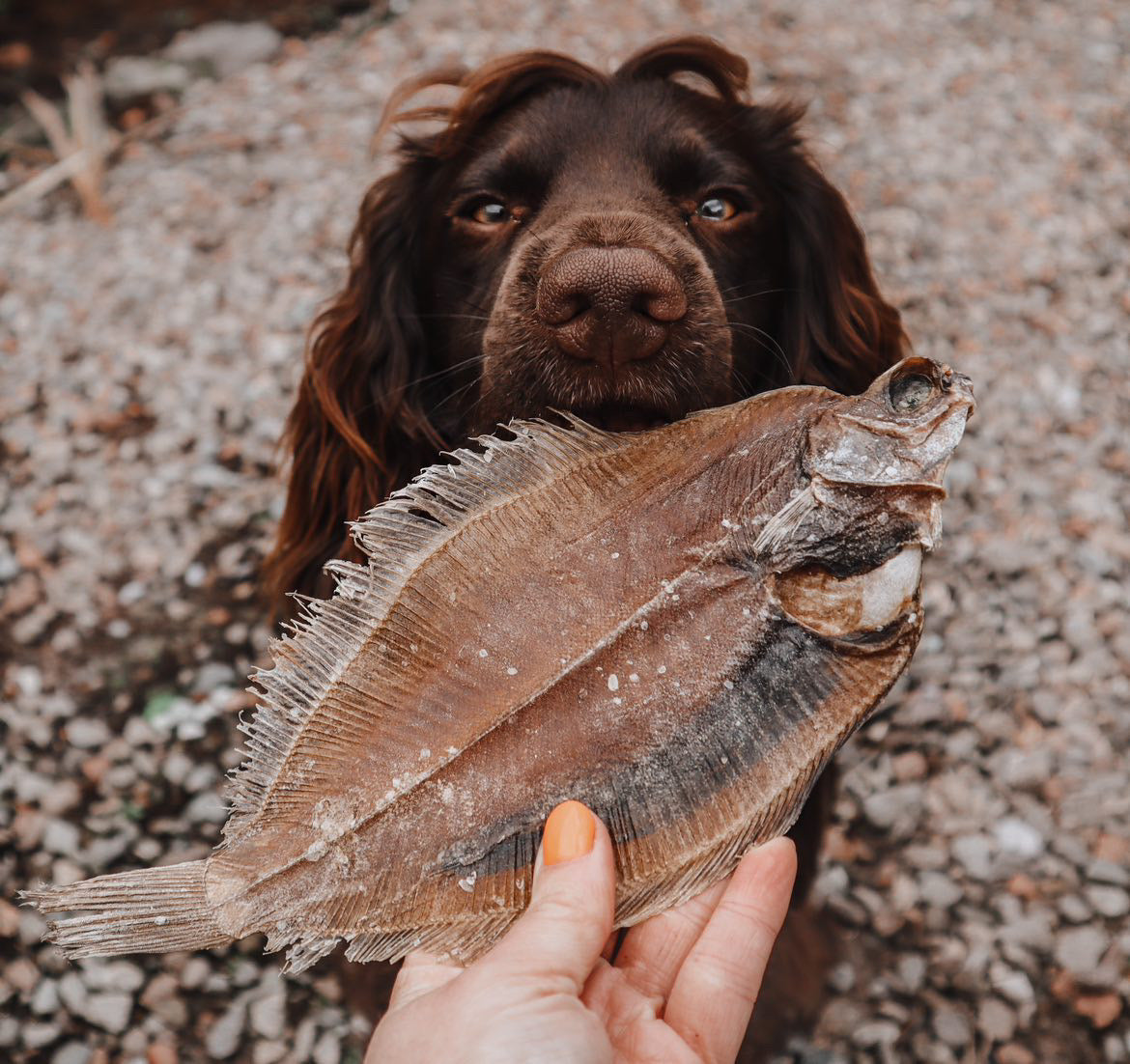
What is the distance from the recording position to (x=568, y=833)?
1729 mm

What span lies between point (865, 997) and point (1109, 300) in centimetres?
357

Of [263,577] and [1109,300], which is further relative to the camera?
[1109,300]

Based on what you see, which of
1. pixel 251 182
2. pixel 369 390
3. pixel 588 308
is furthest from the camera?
pixel 251 182

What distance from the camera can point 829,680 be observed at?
5.63 ft

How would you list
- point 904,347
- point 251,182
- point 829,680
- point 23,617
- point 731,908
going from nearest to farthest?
1. point 829,680
2. point 731,908
3. point 904,347
4. point 23,617
5. point 251,182

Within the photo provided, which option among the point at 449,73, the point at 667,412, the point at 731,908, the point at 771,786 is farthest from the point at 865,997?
the point at 449,73

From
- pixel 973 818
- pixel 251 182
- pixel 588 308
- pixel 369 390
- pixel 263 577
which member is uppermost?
pixel 588 308

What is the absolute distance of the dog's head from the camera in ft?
7.17

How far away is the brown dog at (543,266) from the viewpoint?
2.21 meters

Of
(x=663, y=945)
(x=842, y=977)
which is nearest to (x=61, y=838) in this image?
(x=663, y=945)

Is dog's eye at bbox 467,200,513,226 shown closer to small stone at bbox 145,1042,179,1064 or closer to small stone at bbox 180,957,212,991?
small stone at bbox 180,957,212,991

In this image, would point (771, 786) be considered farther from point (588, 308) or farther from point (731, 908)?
point (588, 308)

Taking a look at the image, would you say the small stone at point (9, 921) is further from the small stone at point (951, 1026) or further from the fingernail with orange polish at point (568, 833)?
the small stone at point (951, 1026)

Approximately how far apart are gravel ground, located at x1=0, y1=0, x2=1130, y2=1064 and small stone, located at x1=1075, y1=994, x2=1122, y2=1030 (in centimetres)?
1
